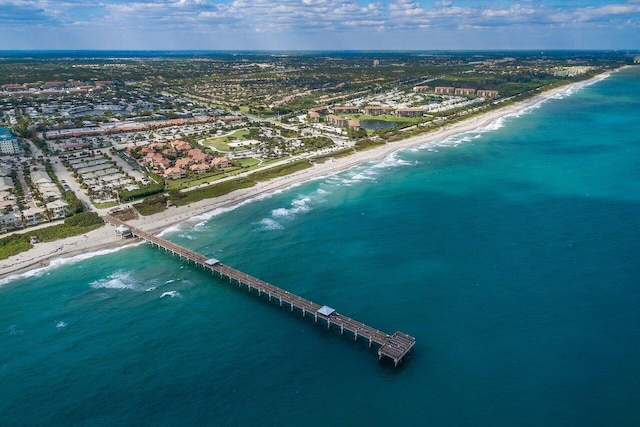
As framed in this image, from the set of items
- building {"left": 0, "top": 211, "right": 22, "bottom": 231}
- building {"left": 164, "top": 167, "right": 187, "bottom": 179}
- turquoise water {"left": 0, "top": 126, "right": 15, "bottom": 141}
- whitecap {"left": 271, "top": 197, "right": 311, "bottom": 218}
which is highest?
turquoise water {"left": 0, "top": 126, "right": 15, "bottom": 141}

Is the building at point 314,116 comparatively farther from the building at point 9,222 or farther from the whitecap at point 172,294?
the whitecap at point 172,294

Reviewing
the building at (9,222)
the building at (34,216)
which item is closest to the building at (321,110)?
the building at (34,216)

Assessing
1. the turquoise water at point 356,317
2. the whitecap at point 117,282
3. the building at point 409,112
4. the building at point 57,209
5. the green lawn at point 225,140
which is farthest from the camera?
the building at point 409,112

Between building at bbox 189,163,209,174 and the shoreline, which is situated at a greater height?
building at bbox 189,163,209,174

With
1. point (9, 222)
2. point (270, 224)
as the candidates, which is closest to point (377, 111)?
point (270, 224)

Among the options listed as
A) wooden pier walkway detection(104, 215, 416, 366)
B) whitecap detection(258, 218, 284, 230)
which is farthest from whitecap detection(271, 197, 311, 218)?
wooden pier walkway detection(104, 215, 416, 366)

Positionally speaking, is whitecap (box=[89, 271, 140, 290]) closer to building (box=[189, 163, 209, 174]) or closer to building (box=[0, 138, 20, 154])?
building (box=[189, 163, 209, 174])
